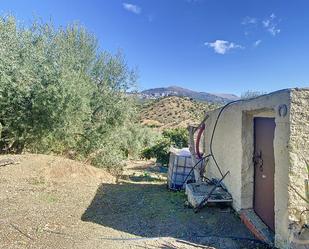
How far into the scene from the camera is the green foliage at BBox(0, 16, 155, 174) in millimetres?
11445

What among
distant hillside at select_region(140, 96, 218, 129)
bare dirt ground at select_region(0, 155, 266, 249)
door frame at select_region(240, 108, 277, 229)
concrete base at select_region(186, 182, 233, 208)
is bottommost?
bare dirt ground at select_region(0, 155, 266, 249)

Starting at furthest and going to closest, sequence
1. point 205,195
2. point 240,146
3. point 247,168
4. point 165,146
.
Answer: point 165,146 < point 205,195 < point 240,146 < point 247,168

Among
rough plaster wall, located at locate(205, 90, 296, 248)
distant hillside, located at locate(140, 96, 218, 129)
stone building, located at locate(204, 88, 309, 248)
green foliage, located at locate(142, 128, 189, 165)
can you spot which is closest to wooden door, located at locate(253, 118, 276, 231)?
stone building, located at locate(204, 88, 309, 248)

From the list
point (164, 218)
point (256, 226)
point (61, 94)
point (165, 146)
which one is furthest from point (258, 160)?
point (165, 146)

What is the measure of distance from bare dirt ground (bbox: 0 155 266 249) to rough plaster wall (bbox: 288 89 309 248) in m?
1.09

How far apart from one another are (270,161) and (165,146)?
18.0 metres

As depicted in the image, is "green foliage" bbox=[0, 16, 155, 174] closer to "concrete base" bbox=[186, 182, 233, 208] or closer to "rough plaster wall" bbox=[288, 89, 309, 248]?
"concrete base" bbox=[186, 182, 233, 208]

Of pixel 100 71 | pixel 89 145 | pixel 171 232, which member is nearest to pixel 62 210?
pixel 171 232

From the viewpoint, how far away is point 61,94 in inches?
458

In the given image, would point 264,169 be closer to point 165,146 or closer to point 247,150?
point 247,150

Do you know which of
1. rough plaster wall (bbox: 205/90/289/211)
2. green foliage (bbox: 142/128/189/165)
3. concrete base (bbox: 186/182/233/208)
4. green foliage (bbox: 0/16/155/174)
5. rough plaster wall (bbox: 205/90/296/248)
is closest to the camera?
rough plaster wall (bbox: 205/90/296/248)

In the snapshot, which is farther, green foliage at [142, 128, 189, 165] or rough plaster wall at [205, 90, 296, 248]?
green foliage at [142, 128, 189, 165]

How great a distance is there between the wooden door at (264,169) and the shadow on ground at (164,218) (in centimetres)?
49

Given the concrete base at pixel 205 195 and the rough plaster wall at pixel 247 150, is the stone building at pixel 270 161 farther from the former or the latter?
the concrete base at pixel 205 195
